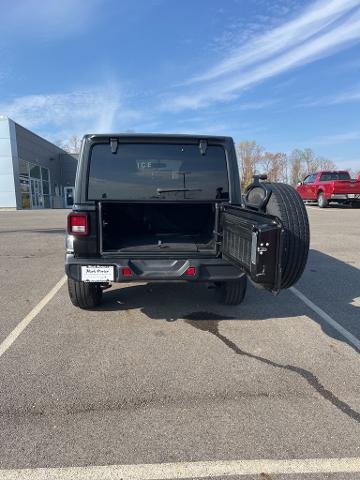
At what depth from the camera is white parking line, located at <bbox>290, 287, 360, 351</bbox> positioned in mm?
3672

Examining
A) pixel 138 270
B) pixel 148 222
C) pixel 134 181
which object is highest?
pixel 134 181

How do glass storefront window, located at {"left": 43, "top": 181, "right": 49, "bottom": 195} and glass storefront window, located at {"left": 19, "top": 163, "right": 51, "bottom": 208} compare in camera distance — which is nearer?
glass storefront window, located at {"left": 19, "top": 163, "right": 51, "bottom": 208}

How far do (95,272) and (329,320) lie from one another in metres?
2.76

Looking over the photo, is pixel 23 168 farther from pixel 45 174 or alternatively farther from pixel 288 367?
pixel 288 367

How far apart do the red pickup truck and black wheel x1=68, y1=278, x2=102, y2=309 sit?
16086mm

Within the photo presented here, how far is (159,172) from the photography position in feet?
13.6

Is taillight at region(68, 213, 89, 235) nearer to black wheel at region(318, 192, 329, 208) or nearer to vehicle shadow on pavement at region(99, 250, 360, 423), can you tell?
vehicle shadow on pavement at region(99, 250, 360, 423)

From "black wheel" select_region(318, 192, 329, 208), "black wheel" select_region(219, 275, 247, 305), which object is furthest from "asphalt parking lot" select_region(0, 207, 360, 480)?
"black wheel" select_region(318, 192, 329, 208)

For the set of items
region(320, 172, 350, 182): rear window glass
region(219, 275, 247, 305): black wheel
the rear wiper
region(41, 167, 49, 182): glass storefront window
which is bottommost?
region(219, 275, 247, 305): black wheel

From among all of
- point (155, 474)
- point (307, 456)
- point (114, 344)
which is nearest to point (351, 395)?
point (307, 456)

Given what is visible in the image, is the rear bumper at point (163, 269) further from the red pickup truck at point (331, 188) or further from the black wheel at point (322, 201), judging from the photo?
the black wheel at point (322, 201)

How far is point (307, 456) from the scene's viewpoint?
2141 millimetres

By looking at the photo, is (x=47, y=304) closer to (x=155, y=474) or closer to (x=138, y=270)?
(x=138, y=270)

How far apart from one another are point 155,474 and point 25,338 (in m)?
2.26
